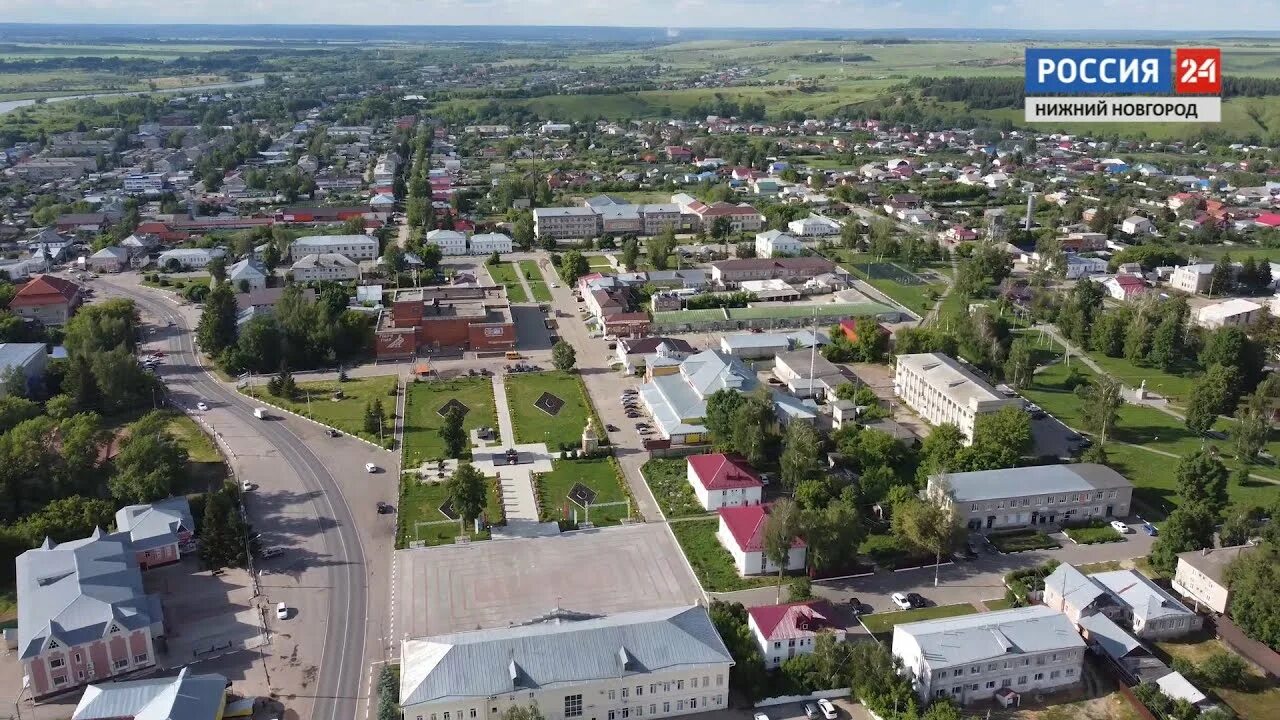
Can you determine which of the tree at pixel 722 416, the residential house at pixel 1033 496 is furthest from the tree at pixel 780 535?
the tree at pixel 722 416

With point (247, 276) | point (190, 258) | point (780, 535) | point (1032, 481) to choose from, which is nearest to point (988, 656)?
point (780, 535)

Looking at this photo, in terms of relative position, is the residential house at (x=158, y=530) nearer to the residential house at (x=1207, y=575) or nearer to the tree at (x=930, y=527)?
the tree at (x=930, y=527)

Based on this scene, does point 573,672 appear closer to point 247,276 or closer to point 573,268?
point 573,268

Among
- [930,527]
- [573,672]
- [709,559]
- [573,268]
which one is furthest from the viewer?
[573,268]

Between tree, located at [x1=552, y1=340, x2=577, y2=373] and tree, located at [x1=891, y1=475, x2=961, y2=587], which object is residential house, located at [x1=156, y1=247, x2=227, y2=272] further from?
tree, located at [x1=891, y1=475, x2=961, y2=587]

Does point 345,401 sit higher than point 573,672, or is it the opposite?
point 345,401

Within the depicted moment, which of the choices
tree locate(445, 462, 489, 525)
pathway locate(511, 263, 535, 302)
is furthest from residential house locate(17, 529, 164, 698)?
pathway locate(511, 263, 535, 302)

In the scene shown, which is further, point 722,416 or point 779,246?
point 779,246
